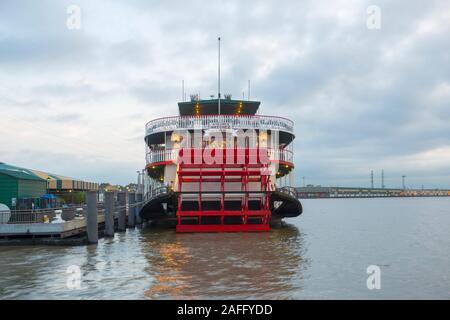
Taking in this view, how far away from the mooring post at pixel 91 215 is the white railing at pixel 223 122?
7009 mm

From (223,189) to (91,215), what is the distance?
605 centimetres

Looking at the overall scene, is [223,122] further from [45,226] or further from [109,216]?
[45,226]

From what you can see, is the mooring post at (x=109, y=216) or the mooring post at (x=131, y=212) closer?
the mooring post at (x=109, y=216)

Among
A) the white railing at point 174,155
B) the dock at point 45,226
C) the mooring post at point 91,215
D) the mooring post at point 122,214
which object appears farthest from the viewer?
the mooring post at point 122,214

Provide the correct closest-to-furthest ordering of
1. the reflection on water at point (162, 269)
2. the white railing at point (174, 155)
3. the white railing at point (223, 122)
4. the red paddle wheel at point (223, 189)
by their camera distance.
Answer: the reflection on water at point (162, 269), the red paddle wheel at point (223, 189), the white railing at point (223, 122), the white railing at point (174, 155)

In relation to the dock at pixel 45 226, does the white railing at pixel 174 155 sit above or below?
above

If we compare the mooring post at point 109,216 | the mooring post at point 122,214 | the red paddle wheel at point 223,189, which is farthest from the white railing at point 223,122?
the mooring post at point 109,216

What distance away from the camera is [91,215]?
1419 cm

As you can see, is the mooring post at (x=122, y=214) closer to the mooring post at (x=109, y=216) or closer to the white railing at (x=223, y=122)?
the mooring post at (x=109, y=216)

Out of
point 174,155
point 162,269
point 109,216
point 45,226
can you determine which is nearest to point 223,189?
point 174,155

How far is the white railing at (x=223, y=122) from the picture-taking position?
19984mm
